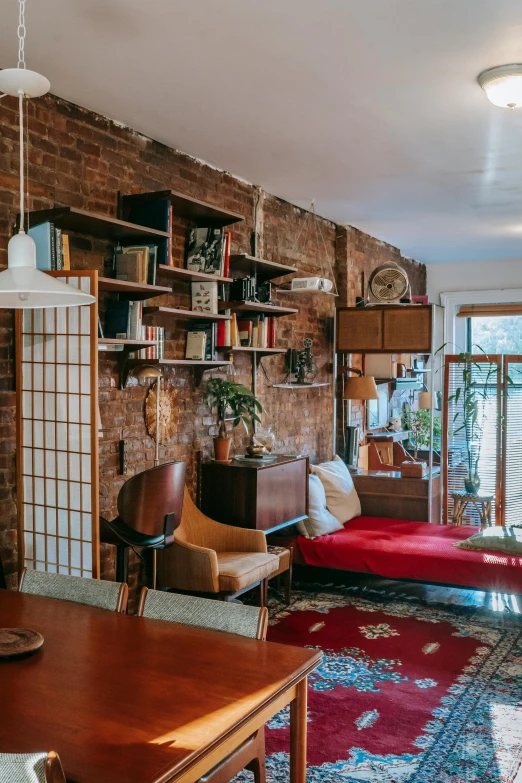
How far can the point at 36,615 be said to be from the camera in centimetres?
259

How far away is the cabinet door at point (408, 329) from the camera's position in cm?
694

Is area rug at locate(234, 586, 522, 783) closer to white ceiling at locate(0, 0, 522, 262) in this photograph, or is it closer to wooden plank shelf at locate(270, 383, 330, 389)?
wooden plank shelf at locate(270, 383, 330, 389)

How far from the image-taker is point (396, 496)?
6738 mm

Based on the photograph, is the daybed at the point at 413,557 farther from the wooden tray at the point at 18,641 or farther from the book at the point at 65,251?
the wooden tray at the point at 18,641

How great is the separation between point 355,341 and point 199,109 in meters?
3.44

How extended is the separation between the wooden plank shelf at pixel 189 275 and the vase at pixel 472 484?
3632 mm

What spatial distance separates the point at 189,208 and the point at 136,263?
27.9 inches

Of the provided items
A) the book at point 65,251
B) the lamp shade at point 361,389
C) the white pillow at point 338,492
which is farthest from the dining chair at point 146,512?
Answer: the lamp shade at point 361,389

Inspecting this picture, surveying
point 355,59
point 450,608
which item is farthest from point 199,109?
point 450,608

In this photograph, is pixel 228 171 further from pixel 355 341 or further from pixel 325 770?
pixel 325 770

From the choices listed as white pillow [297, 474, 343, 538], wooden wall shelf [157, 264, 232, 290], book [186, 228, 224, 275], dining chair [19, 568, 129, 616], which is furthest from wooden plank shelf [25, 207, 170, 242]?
white pillow [297, 474, 343, 538]

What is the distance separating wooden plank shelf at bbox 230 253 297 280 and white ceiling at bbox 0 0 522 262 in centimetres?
64

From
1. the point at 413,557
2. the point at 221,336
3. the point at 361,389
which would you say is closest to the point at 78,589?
the point at 221,336

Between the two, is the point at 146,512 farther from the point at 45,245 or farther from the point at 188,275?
the point at 188,275
